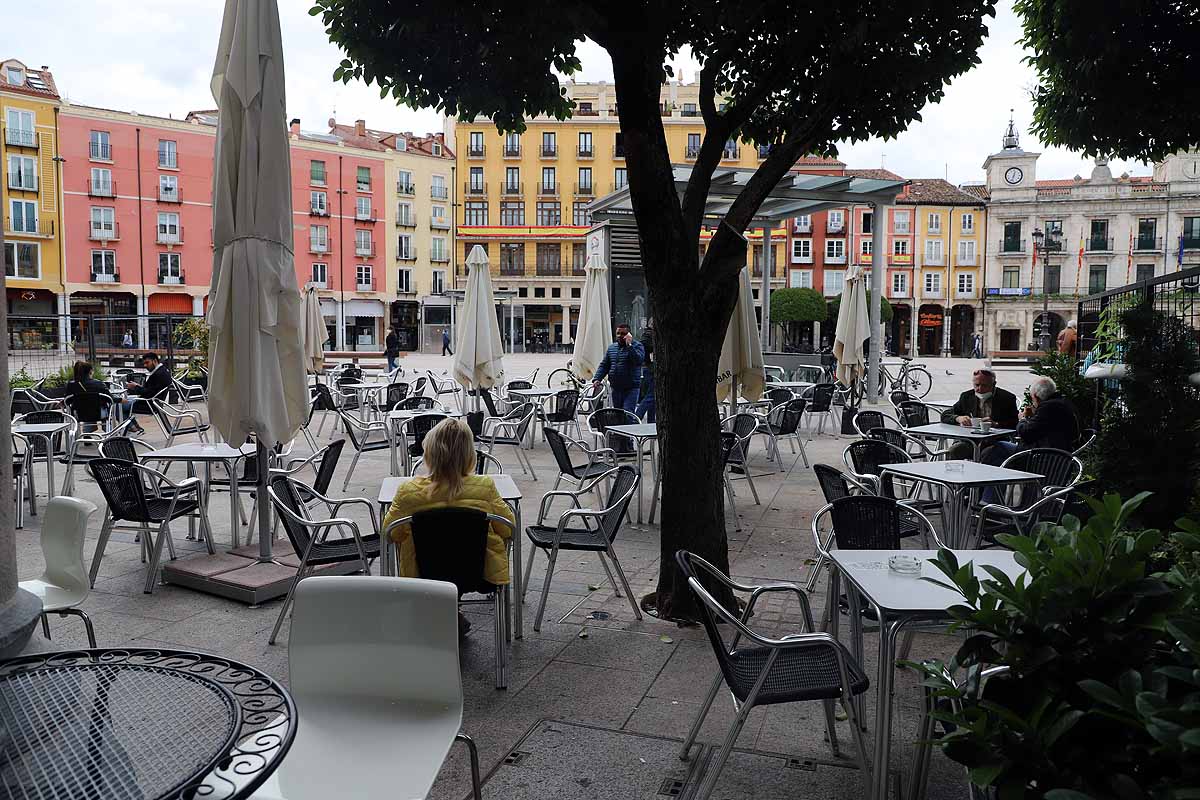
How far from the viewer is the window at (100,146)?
145 ft

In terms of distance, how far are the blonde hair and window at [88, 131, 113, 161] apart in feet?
160

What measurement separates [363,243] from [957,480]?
172ft

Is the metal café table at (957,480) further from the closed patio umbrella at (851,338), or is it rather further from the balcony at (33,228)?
the balcony at (33,228)

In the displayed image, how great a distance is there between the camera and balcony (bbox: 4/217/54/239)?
137ft

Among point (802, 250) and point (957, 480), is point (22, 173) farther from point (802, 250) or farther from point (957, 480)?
point (957, 480)

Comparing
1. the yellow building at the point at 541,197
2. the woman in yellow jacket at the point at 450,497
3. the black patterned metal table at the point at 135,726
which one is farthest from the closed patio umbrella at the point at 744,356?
the yellow building at the point at 541,197

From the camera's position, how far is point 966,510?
5.50 meters

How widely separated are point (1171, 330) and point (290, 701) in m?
3.53

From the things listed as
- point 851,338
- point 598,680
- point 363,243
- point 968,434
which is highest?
point 363,243

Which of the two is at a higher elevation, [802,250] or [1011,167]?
[1011,167]

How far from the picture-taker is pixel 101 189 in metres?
44.7

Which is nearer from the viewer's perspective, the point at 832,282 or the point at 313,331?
the point at 313,331

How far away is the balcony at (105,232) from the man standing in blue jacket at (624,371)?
141 ft

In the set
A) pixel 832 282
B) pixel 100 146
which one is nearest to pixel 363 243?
pixel 100 146
